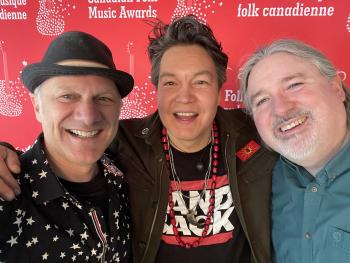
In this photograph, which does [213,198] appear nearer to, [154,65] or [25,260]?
[154,65]

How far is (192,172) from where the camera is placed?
1625 millimetres

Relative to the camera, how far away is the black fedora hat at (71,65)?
1.12 metres

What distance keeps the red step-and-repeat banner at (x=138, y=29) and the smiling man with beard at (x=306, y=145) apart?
0.41m

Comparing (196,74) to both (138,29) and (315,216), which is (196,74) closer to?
(138,29)

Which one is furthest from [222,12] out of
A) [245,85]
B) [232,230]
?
[232,230]

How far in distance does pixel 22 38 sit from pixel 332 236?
2.14 m

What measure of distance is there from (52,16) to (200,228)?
1.61m

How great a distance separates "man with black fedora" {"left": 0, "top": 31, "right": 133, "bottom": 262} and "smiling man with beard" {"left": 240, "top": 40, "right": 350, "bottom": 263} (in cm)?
67

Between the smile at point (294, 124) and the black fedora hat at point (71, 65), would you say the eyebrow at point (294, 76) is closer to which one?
the smile at point (294, 124)

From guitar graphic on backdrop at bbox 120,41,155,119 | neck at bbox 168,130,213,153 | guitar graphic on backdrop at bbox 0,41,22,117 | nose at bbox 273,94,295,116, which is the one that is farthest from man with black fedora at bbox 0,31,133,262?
guitar graphic on backdrop at bbox 0,41,22,117

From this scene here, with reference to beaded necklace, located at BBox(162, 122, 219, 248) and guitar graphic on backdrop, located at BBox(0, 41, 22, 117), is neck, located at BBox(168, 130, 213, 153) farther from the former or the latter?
guitar graphic on backdrop, located at BBox(0, 41, 22, 117)

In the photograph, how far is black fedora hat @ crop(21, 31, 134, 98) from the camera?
112cm

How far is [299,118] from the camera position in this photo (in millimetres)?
1348

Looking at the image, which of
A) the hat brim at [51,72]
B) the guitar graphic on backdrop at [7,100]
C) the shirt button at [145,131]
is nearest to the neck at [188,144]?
the shirt button at [145,131]
